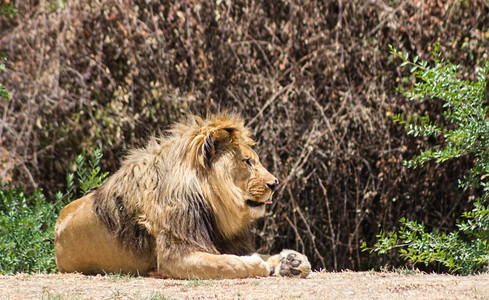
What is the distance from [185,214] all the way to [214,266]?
1.41 feet

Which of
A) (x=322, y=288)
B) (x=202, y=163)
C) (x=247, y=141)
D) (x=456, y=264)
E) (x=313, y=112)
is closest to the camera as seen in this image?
(x=322, y=288)

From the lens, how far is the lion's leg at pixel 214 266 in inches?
175

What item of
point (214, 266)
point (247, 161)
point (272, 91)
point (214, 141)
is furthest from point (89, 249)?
point (272, 91)

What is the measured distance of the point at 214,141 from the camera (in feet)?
16.1

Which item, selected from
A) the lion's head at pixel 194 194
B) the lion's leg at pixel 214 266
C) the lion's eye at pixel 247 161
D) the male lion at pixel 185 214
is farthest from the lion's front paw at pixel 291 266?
the lion's eye at pixel 247 161

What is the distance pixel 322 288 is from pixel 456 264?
2.42 meters

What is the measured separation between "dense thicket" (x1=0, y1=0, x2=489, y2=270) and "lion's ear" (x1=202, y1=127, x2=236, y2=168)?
263 cm

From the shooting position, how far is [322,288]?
388 centimetres

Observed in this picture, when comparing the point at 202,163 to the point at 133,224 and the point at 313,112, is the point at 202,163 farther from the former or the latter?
the point at 313,112

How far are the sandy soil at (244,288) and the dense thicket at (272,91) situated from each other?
3095mm

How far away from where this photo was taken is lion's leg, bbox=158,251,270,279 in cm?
445

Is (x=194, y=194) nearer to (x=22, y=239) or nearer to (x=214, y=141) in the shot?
(x=214, y=141)

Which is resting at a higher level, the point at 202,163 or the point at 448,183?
the point at 202,163

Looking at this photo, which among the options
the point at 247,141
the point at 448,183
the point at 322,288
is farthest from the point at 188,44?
the point at 322,288
